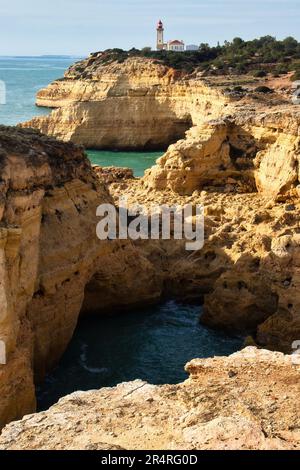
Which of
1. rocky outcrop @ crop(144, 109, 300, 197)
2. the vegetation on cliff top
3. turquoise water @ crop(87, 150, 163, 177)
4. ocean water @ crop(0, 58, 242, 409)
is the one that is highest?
the vegetation on cliff top

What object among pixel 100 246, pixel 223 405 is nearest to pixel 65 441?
pixel 223 405

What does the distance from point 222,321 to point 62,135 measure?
1484 inches

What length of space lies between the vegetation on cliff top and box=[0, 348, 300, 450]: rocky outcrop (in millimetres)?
44671

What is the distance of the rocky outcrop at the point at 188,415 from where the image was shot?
7.22 metres

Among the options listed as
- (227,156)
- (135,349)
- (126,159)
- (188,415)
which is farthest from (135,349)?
(126,159)

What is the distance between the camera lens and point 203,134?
25984 millimetres

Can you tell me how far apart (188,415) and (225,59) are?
204 ft

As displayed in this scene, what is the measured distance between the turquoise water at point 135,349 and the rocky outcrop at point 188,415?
638cm

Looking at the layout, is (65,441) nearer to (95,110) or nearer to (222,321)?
(222,321)

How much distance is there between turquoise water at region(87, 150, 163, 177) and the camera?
46.9 metres

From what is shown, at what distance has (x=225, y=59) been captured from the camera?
66375 mm

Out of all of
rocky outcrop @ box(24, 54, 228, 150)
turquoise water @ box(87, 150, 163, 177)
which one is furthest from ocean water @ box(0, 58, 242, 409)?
rocky outcrop @ box(24, 54, 228, 150)

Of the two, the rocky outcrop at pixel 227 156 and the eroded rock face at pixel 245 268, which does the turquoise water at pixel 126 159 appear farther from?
the eroded rock face at pixel 245 268

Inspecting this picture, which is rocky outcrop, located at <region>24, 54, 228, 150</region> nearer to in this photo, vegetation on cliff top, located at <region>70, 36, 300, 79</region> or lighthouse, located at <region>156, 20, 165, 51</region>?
vegetation on cliff top, located at <region>70, 36, 300, 79</region>
